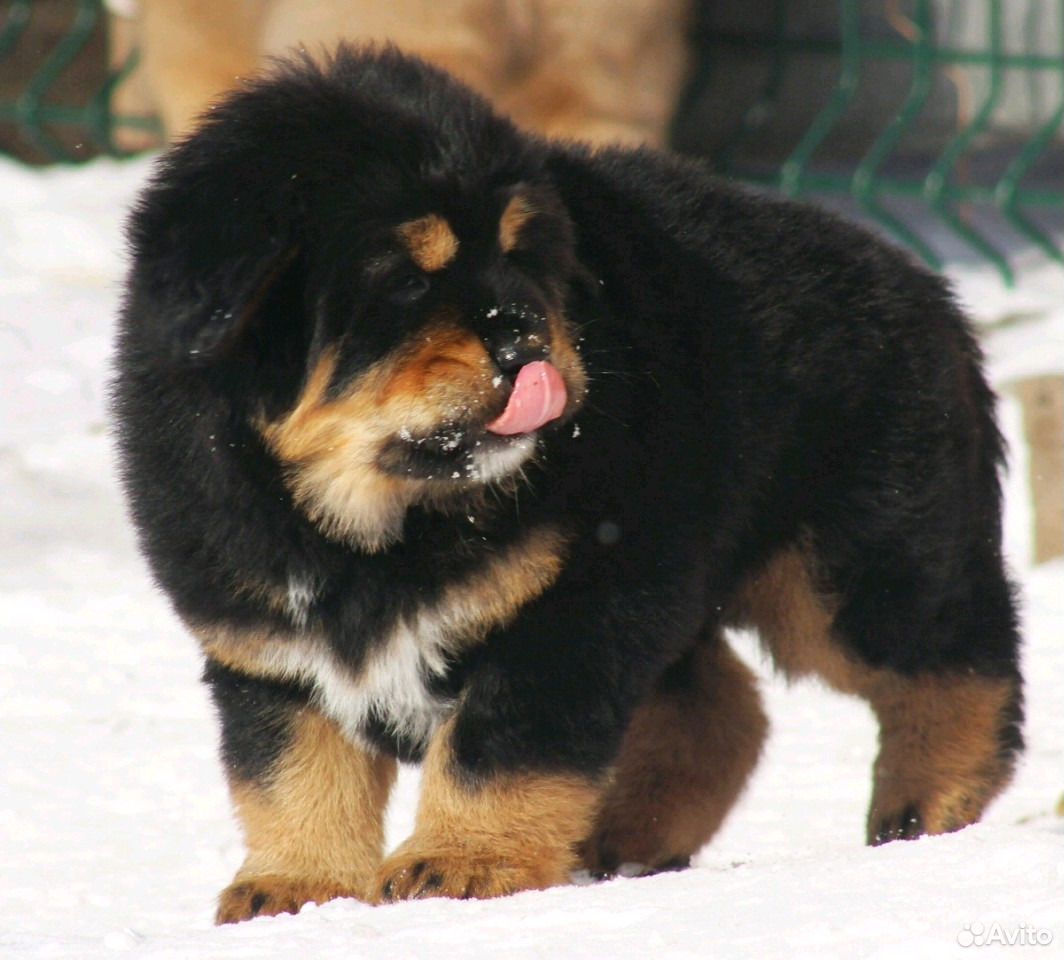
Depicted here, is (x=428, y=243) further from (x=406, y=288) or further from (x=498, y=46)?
(x=498, y=46)

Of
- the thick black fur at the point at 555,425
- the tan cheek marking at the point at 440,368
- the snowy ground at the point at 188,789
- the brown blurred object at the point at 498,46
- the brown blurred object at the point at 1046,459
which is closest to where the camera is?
the snowy ground at the point at 188,789

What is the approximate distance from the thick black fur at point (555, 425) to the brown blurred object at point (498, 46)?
4.26 metres

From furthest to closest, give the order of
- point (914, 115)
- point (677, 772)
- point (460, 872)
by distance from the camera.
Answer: point (914, 115) → point (677, 772) → point (460, 872)

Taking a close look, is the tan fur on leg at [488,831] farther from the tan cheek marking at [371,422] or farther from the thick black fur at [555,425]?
the tan cheek marking at [371,422]

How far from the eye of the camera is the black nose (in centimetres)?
298

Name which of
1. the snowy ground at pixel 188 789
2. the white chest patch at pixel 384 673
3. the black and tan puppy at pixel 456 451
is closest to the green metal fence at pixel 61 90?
the snowy ground at pixel 188 789

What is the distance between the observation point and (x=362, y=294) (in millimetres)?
3051

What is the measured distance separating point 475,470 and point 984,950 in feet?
3.76

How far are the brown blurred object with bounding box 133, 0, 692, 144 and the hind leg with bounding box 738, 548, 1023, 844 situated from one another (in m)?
4.29

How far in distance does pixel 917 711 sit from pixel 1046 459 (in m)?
2.23

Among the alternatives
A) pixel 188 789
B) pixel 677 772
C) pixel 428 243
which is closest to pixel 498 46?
pixel 188 789

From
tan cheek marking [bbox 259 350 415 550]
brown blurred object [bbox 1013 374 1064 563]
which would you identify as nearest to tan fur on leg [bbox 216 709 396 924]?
tan cheek marking [bbox 259 350 415 550]

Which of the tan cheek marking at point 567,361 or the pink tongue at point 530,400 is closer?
the pink tongue at point 530,400

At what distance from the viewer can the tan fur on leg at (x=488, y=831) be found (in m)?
3.20
